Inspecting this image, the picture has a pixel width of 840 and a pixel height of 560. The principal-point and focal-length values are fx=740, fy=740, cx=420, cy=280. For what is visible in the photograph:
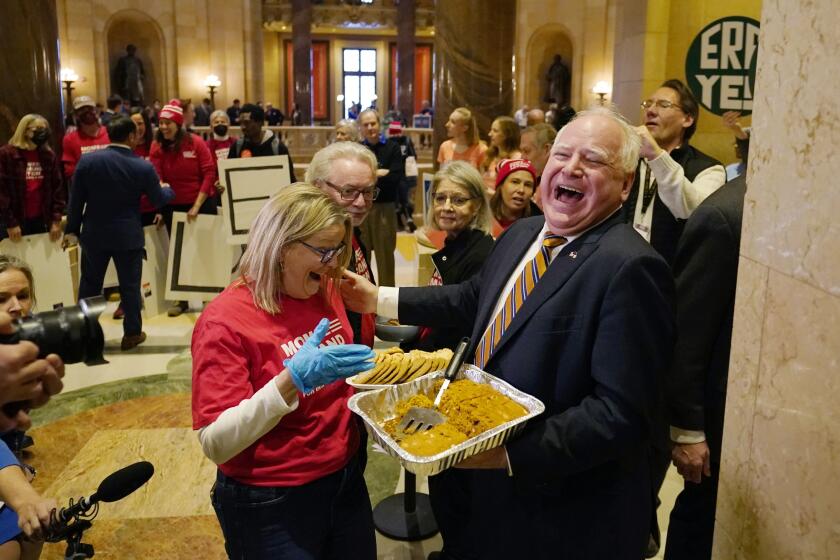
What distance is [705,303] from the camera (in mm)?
2312

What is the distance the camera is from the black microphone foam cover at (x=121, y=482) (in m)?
1.87

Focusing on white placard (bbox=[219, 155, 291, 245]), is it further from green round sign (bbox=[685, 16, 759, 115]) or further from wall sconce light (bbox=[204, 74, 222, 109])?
wall sconce light (bbox=[204, 74, 222, 109])

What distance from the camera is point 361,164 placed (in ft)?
9.09

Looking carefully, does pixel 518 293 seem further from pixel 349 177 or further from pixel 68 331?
pixel 68 331

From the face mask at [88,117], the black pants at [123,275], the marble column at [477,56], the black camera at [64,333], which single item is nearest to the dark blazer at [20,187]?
the black pants at [123,275]

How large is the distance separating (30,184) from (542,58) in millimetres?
18710

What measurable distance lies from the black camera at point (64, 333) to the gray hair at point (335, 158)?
1.52 metres

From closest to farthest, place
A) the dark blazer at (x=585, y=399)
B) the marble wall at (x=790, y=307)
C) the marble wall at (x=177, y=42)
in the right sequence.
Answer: the marble wall at (x=790, y=307) < the dark blazer at (x=585, y=399) < the marble wall at (x=177, y=42)

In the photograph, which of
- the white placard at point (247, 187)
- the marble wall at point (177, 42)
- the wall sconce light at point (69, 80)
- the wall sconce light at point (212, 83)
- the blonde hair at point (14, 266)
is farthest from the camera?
the wall sconce light at point (212, 83)

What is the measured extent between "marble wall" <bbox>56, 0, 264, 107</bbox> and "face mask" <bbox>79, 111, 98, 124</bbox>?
15881 millimetres

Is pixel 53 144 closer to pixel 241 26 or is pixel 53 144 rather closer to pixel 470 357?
pixel 470 357

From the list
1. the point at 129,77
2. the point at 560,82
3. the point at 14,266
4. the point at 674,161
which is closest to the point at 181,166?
the point at 14,266

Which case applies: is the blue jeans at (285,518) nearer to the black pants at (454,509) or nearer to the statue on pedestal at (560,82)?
the black pants at (454,509)

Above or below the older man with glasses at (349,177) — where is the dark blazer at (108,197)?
below
